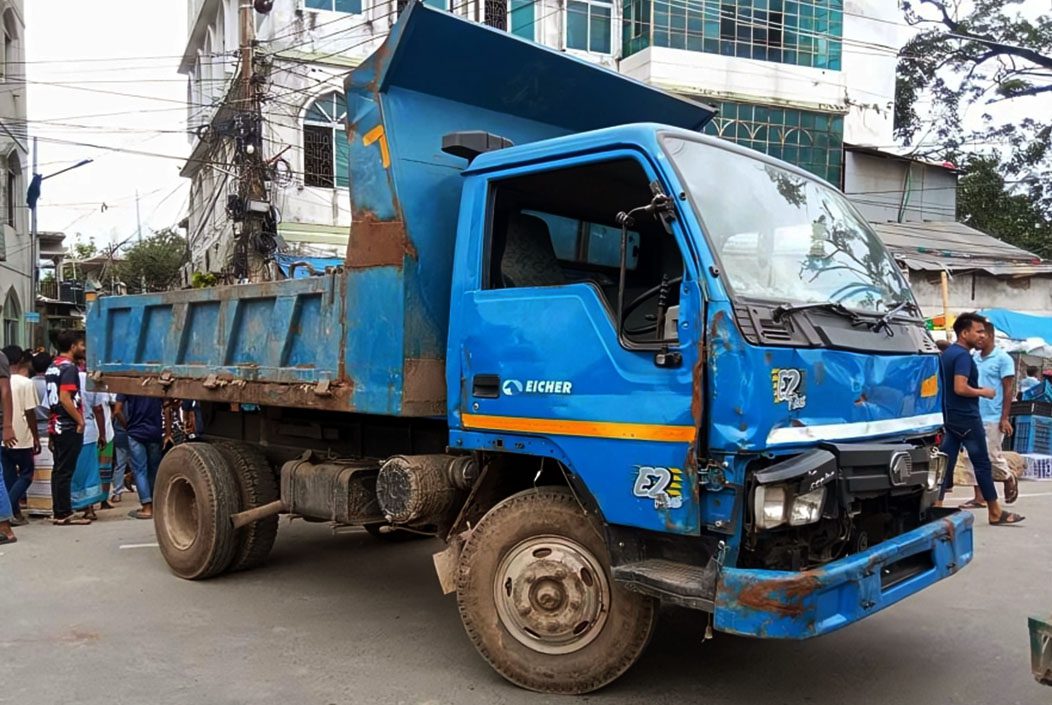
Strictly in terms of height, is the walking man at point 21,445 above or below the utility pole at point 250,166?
below

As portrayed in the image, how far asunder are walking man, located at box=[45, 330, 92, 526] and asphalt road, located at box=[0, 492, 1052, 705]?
64.0 inches

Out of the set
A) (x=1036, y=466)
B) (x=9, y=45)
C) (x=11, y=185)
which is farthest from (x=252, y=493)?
(x=9, y=45)

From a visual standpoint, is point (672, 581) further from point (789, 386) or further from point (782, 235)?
point (782, 235)

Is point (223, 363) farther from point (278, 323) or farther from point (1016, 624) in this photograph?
point (1016, 624)

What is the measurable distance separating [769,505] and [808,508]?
6.8 inches

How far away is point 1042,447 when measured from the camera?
11773mm

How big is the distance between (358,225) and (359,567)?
116 inches

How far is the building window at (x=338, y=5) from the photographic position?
17.0 metres

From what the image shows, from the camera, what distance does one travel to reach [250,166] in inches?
622

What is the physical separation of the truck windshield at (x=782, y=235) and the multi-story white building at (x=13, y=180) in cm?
1968

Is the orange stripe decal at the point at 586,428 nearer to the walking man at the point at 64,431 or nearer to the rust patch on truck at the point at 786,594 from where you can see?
the rust patch on truck at the point at 786,594

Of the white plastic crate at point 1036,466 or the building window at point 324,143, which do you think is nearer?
the white plastic crate at point 1036,466

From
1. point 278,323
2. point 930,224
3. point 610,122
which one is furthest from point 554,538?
point 930,224

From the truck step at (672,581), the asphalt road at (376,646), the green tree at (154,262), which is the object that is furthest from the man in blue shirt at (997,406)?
the green tree at (154,262)
